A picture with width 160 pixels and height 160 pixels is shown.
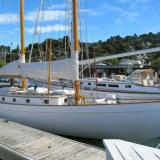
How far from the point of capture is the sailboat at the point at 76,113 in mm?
12570

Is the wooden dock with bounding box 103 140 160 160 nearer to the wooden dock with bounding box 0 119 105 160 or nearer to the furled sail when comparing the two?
the wooden dock with bounding box 0 119 105 160

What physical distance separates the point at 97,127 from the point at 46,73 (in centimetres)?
377

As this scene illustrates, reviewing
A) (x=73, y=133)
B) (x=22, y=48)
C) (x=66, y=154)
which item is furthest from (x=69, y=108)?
(x=22, y=48)

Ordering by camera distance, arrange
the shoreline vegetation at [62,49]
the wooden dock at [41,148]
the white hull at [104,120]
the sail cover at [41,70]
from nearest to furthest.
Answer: the wooden dock at [41,148] < the white hull at [104,120] < the sail cover at [41,70] < the shoreline vegetation at [62,49]

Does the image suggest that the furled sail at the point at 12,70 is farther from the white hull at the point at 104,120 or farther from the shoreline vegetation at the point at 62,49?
the white hull at the point at 104,120

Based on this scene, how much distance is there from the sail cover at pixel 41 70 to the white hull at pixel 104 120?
1.59 meters

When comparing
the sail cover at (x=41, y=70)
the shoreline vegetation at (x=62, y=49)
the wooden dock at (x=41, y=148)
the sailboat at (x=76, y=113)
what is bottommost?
the wooden dock at (x=41, y=148)

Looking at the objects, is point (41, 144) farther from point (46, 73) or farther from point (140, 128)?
point (46, 73)

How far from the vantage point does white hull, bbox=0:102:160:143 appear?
41.1 feet

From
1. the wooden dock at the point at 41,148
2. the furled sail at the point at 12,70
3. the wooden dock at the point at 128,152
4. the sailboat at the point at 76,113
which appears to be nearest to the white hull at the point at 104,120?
the sailboat at the point at 76,113

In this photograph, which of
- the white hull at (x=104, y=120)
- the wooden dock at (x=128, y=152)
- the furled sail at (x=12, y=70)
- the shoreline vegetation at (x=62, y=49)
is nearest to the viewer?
the wooden dock at (x=128, y=152)

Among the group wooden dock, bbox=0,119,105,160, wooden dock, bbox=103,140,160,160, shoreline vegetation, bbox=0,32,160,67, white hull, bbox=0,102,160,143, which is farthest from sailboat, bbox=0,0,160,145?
wooden dock, bbox=103,140,160,160

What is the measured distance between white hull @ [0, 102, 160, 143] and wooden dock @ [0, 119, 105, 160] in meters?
1.54

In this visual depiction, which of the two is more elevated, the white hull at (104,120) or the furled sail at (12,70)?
the furled sail at (12,70)
